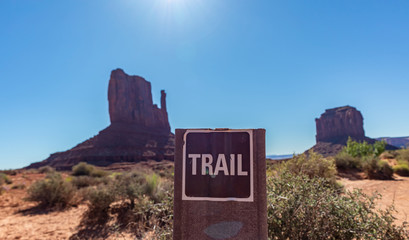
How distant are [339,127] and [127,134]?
82.9 m

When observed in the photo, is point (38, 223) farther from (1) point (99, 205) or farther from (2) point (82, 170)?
(2) point (82, 170)

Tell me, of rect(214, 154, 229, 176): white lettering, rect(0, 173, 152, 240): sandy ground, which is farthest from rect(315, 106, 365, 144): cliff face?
rect(214, 154, 229, 176): white lettering

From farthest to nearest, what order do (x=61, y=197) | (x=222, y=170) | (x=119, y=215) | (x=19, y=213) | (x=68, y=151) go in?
(x=68, y=151) → (x=61, y=197) → (x=19, y=213) → (x=119, y=215) → (x=222, y=170)

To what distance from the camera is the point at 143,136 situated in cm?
6003

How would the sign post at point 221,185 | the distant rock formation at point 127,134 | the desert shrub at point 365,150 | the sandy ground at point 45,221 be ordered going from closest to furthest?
the sign post at point 221,185 < the sandy ground at point 45,221 < the desert shrub at point 365,150 < the distant rock formation at point 127,134

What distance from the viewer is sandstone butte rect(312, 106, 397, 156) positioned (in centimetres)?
7931

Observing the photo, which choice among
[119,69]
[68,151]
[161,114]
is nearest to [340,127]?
[161,114]

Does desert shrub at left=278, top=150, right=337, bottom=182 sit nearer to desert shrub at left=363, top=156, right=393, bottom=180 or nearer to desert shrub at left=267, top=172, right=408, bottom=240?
desert shrub at left=267, top=172, right=408, bottom=240

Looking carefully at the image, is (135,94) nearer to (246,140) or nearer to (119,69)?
(119,69)

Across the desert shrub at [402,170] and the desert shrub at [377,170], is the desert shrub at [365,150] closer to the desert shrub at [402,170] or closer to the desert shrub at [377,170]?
the desert shrub at [402,170]

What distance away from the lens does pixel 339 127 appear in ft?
277

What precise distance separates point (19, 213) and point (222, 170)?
10.4 metres

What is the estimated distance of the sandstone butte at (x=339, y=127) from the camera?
3123 inches

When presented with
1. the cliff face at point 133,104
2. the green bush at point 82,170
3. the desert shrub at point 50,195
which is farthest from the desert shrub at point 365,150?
the cliff face at point 133,104
